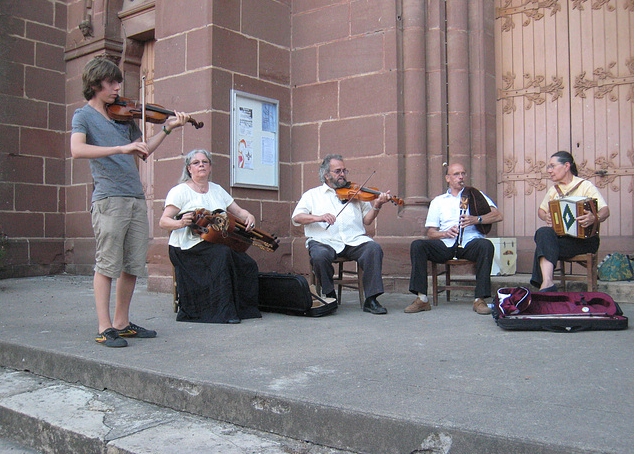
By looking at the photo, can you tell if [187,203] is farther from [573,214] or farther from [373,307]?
[573,214]

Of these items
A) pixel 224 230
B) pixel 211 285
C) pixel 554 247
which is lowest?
pixel 211 285

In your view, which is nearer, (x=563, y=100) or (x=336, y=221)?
(x=336, y=221)

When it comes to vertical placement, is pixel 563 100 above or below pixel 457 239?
above

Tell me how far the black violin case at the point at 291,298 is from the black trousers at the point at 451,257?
738 mm

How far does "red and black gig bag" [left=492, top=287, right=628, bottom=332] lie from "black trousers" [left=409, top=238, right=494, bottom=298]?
2.29 feet

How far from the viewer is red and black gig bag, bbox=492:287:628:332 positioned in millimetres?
4031

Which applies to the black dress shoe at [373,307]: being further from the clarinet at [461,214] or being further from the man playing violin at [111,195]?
the man playing violin at [111,195]

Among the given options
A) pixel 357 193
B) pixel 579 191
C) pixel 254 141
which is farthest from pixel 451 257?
pixel 254 141

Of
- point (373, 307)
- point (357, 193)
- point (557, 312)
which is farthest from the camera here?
point (357, 193)

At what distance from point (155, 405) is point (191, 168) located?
8.10 ft

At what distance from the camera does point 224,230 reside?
16.0 feet

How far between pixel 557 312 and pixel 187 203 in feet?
9.55

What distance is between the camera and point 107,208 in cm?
Answer: 393

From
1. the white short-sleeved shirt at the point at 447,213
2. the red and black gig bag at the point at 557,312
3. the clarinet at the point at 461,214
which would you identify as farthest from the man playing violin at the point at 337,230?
the red and black gig bag at the point at 557,312
